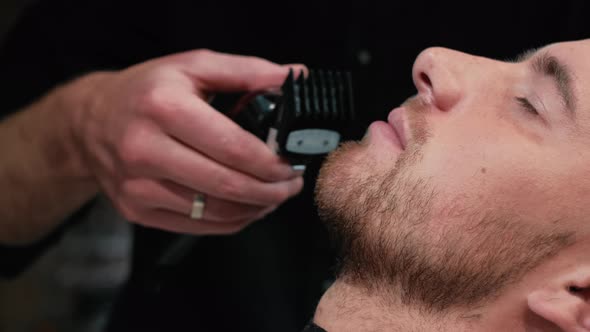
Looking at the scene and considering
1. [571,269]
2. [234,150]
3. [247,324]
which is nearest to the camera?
[571,269]

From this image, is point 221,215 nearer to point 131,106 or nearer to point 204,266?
point 131,106

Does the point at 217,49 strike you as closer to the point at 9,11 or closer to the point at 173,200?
the point at 173,200

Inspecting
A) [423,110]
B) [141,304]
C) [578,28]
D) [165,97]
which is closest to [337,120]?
[423,110]

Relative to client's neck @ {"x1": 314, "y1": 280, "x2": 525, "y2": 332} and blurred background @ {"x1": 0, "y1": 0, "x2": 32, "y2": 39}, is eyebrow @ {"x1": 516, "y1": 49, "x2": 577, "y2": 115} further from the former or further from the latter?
blurred background @ {"x1": 0, "y1": 0, "x2": 32, "y2": 39}

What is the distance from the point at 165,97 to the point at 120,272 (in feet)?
3.35

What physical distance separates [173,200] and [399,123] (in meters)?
0.35

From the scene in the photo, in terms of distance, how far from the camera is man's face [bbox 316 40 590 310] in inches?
27.6

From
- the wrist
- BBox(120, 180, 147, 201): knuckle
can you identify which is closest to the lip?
BBox(120, 180, 147, 201): knuckle

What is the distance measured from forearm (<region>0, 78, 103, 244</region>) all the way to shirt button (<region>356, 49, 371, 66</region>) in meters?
0.48

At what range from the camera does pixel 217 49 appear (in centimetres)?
118

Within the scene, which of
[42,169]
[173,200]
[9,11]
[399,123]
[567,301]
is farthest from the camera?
[9,11]

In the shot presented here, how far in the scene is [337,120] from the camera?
740 mm

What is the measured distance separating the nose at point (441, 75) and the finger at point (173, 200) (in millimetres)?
320

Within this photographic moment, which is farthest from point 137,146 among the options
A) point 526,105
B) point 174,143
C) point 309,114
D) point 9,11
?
point 9,11
